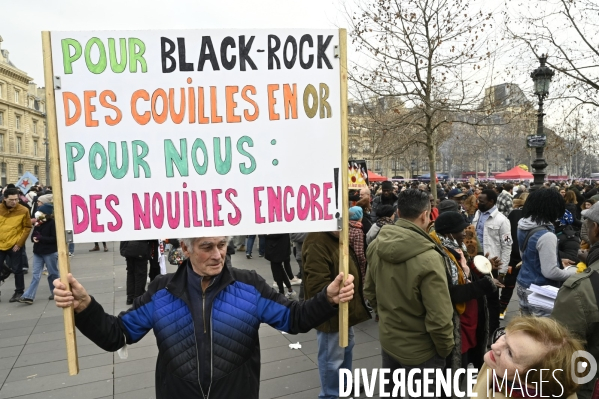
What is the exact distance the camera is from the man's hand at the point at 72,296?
5.81ft

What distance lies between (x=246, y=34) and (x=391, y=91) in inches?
417

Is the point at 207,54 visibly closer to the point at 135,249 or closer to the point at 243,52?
the point at 243,52

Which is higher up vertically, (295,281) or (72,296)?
(72,296)

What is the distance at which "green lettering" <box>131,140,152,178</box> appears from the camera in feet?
6.16

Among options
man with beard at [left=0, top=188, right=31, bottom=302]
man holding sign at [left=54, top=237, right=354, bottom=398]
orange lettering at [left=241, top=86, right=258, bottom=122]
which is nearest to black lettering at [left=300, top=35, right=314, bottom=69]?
orange lettering at [left=241, top=86, right=258, bottom=122]

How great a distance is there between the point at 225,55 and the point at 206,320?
121 cm

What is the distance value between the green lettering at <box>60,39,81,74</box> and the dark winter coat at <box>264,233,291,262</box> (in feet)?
17.3

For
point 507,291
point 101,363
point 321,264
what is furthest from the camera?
point 507,291

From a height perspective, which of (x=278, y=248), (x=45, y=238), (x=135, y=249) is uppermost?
(x=45, y=238)

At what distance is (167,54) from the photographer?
1875 mm

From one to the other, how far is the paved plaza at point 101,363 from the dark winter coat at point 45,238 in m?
1.03

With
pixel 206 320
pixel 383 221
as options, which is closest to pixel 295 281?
pixel 383 221

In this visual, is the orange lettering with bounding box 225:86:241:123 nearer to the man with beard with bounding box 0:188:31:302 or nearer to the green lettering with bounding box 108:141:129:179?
the green lettering with bounding box 108:141:129:179

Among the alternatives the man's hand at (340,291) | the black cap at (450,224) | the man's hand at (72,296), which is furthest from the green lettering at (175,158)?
the black cap at (450,224)
